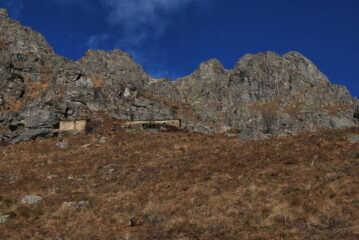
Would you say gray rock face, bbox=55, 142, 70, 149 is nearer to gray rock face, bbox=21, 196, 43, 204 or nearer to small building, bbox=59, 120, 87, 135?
small building, bbox=59, 120, 87, 135

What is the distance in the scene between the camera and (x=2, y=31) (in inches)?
5157

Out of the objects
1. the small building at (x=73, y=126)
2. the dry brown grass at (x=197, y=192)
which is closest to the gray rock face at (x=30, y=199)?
the dry brown grass at (x=197, y=192)

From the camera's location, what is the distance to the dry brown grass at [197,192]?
46.6 ft

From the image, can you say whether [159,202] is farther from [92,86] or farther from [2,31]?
[2,31]

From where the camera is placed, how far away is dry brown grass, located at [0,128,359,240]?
46.6 ft

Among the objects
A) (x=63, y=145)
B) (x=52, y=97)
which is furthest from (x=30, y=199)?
(x=52, y=97)

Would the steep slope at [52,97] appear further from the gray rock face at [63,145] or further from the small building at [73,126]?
the gray rock face at [63,145]

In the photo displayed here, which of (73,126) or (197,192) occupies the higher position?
(73,126)

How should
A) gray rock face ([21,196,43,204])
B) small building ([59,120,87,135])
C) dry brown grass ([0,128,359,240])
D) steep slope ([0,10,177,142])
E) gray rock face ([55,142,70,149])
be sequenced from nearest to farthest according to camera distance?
dry brown grass ([0,128,359,240]) → gray rock face ([21,196,43,204]) → gray rock face ([55,142,70,149]) → small building ([59,120,87,135]) → steep slope ([0,10,177,142])

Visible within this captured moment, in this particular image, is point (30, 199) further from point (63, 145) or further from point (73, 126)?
point (73, 126)

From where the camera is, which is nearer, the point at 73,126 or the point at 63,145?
the point at 63,145

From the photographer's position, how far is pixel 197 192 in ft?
64.4

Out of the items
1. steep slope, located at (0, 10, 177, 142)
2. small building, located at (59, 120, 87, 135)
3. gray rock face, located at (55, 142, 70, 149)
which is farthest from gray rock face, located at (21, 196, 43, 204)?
small building, located at (59, 120, 87, 135)

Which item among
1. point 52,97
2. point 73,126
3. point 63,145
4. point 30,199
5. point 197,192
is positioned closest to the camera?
point 197,192
